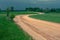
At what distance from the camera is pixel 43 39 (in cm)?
1880

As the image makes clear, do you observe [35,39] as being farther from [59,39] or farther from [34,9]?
[34,9]

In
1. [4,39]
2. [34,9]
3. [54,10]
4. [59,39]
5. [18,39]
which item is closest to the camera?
[4,39]

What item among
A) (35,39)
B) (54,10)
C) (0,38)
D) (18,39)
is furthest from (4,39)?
(54,10)

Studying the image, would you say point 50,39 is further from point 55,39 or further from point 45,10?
point 45,10

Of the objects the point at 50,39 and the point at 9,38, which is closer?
the point at 9,38

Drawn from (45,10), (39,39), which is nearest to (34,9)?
(45,10)

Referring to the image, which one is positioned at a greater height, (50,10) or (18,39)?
(18,39)

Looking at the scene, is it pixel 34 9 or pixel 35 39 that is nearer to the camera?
pixel 35 39

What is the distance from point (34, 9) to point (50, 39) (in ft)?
507

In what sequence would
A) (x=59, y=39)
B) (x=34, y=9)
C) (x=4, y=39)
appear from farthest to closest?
1. (x=34, y=9)
2. (x=59, y=39)
3. (x=4, y=39)

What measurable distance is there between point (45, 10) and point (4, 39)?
14928 centimetres

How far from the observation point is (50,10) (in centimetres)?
16088

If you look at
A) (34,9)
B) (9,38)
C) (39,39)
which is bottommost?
(34,9)

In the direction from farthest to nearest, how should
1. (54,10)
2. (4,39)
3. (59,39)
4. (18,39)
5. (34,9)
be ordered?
(34,9) → (54,10) → (59,39) → (18,39) → (4,39)
